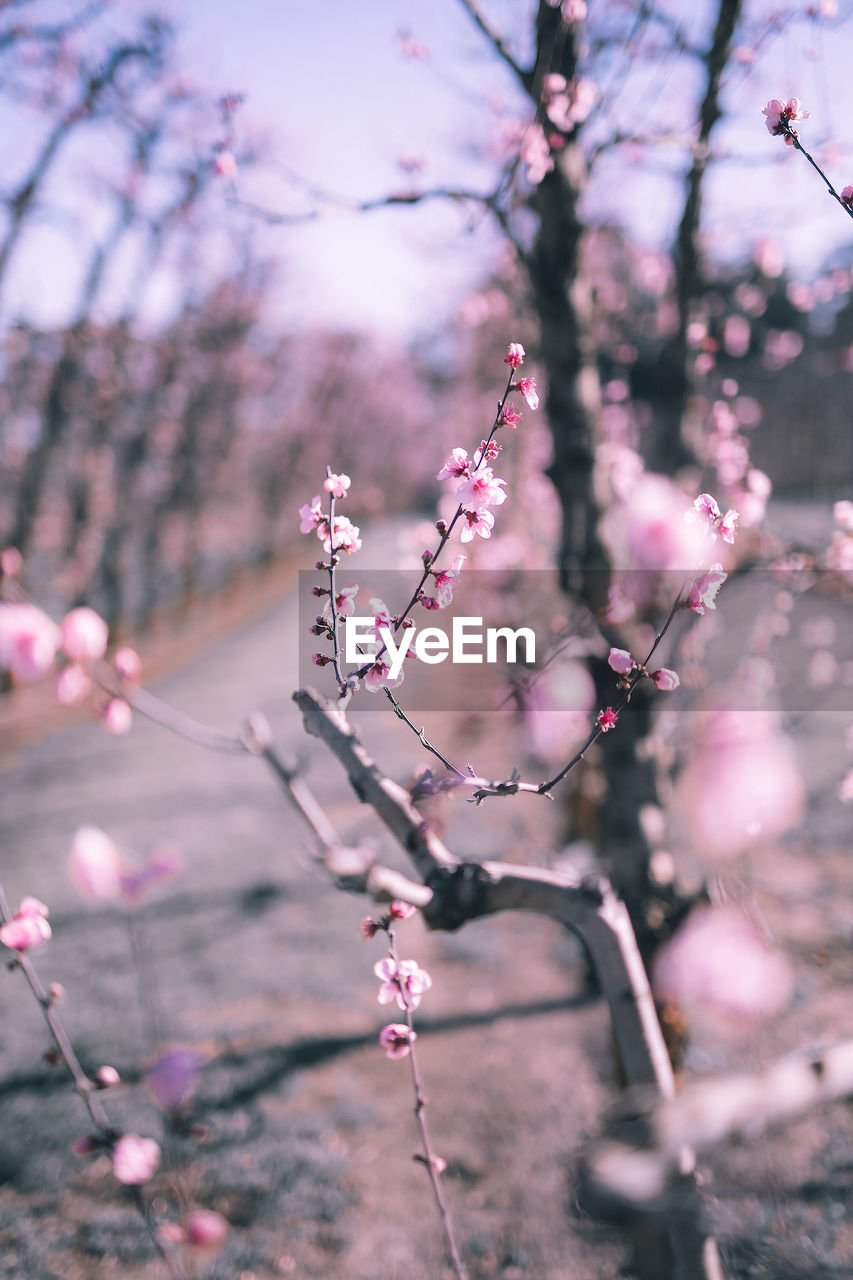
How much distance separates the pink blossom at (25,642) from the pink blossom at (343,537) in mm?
712

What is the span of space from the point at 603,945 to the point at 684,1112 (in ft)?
2.25

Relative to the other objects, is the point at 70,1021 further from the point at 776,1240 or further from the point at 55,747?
the point at 55,747

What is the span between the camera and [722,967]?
13.6 feet

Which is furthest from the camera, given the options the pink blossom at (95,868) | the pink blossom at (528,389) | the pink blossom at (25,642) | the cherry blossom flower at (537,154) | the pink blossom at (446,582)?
the cherry blossom flower at (537,154)

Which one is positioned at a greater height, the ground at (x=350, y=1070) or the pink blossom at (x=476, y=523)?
the pink blossom at (x=476, y=523)

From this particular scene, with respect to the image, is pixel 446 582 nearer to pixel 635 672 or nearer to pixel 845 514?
pixel 635 672

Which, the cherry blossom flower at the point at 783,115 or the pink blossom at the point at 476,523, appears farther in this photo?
the cherry blossom flower at the point at 783,115

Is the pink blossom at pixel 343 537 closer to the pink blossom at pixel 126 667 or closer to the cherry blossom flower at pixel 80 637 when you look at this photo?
the cherry blossom flower at pixel 80 637

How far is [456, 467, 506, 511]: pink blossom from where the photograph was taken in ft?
5.19

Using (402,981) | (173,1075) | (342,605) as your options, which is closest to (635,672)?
(342,605)

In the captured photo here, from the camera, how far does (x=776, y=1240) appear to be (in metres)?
2.96

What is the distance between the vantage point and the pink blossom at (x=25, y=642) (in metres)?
1.74

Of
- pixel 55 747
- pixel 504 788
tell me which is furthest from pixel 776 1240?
pixel 55 747

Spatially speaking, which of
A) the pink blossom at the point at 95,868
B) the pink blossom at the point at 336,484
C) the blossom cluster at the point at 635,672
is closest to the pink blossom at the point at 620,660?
the blossom cluster at the point at 635,672
